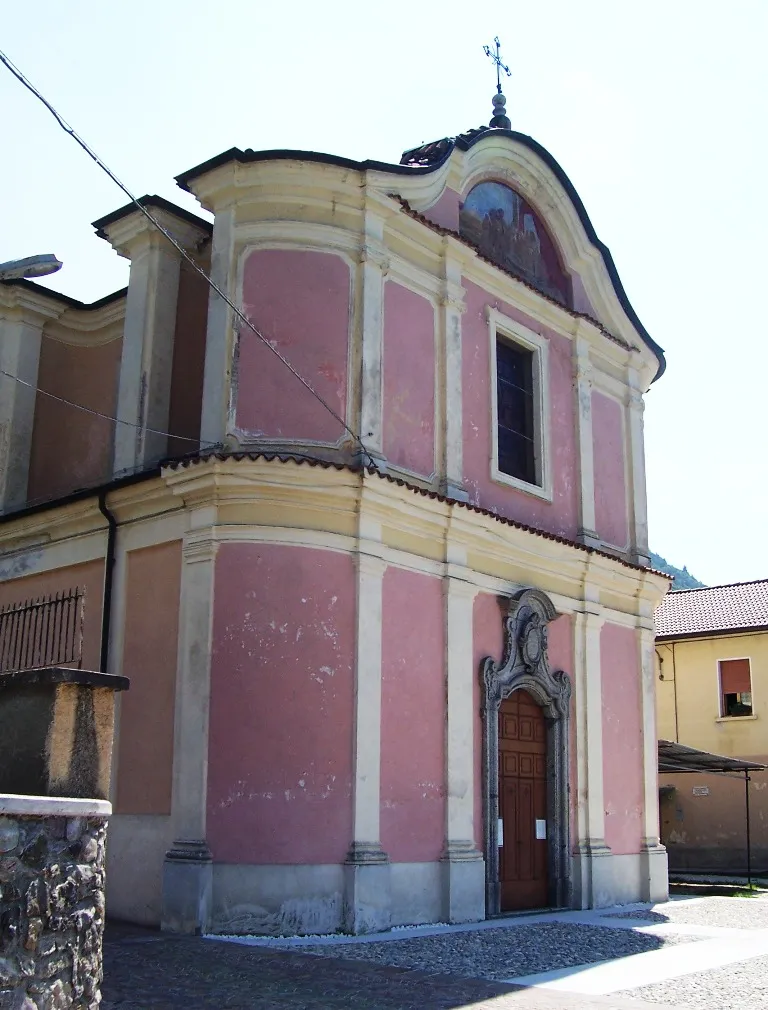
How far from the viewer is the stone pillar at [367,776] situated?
1145cm

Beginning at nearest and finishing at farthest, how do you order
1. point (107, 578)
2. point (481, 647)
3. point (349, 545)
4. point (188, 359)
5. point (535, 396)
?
point (349, 545) → point (107, 578) → point (481, 647) → point (188, 359) → point (535, 396)

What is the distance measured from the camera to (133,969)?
902 centimetres

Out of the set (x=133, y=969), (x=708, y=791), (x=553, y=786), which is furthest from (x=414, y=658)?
(x=708, y=791)

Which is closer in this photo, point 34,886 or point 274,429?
point 34,886

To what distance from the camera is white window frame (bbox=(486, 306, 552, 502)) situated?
1523 centimetres

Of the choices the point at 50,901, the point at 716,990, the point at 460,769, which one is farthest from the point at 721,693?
the point at 50,901

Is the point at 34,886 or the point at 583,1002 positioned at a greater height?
the point at 34,886

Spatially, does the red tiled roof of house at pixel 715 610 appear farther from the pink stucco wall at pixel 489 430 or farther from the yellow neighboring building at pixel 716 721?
the pink stucco wall at pixel 489 430

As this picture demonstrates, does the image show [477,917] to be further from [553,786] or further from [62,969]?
[62,969]

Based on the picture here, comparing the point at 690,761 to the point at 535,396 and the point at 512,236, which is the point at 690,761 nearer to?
the point at 535,396

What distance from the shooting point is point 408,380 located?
13.8 meters

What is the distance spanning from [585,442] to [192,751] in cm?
828

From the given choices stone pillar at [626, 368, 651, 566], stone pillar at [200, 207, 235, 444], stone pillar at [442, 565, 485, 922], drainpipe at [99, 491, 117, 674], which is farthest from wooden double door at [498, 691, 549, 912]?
stone pillar at [200, 207, 235, 444]

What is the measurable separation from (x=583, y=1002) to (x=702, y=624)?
20978mm
